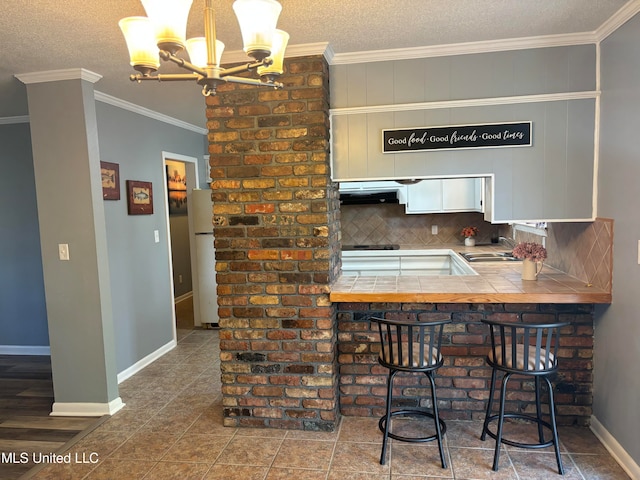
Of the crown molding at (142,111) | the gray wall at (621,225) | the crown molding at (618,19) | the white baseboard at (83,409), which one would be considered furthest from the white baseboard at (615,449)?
the crown molding at (142,111)

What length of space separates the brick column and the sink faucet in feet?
8.95

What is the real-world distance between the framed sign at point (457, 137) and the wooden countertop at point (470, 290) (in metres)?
0.87

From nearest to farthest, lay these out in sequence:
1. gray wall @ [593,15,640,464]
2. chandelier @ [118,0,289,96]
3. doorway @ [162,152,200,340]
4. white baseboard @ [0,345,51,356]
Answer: chandelier @ [118,0,289,96], gray wall @ [593,15,640,464], white baseboard @ [0,345,51,356], doorway @ [162,152,200,340]

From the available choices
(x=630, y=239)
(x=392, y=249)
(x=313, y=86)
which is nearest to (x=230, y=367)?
(x=313, y=86)

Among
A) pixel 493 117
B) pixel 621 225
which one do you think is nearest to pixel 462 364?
pixel 621 225

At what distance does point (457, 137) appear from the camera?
8.93ft

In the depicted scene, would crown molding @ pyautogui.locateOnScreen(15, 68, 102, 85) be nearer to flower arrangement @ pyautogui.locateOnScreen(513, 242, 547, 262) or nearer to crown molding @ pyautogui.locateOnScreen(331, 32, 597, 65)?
crown molding @ pyautogui.locateOnScreen(331, 32, 597, 65)

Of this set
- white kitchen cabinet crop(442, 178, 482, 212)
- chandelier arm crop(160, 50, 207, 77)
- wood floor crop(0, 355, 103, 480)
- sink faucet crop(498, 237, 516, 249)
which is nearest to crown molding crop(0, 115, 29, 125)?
wood floor crop(0, 355, 103, 480)

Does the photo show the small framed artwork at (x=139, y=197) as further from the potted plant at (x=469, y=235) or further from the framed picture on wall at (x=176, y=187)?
the potted plant at (x=469, y=235)

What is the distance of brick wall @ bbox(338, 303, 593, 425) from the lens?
8.85ft

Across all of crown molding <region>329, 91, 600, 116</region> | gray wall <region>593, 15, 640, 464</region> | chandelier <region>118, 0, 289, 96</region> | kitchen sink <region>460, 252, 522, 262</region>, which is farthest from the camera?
kitchen sink <region>460, 252, 522, 262</region>

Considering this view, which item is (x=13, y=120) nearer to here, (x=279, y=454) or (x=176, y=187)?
(x=176, y=187)

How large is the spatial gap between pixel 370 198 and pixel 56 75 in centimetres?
329

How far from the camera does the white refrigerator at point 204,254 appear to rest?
5031 mm
